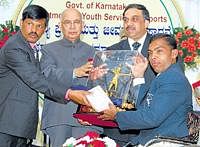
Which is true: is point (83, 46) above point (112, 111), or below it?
above

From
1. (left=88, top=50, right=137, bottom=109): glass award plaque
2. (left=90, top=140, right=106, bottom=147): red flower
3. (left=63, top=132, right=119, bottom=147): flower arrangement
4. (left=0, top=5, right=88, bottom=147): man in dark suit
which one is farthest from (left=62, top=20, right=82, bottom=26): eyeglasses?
(left=90, top=140, right=106, bottom=147): red flower

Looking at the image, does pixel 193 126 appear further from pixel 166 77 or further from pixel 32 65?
pixel 32 65

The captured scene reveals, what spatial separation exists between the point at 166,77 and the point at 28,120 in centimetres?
123

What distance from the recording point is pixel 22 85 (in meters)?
4.31

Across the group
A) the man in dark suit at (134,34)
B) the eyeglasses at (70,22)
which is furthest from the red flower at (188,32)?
the eyeglasses at (70,22)

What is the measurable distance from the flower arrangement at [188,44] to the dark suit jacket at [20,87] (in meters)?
2.17

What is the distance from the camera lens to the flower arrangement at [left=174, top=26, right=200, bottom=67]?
612 cm

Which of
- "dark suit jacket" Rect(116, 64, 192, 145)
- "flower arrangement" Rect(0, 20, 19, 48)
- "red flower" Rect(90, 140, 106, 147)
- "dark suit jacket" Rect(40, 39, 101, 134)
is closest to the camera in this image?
"red flower" Rect(90, 140, 106, 147)

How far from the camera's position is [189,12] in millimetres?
6199

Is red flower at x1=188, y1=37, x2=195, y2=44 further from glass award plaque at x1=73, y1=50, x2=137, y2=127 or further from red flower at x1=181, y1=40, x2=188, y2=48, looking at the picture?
glass award plaque at x1=73, y1=50, x2=137, y2=127

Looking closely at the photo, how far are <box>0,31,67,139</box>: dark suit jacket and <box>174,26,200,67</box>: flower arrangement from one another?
2171mm

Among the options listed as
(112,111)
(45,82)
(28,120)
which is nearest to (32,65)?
(45,82)

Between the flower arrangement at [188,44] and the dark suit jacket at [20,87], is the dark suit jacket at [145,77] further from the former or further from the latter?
the flower arrangement at [188,44]

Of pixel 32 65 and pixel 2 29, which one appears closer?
pixel 32 65
